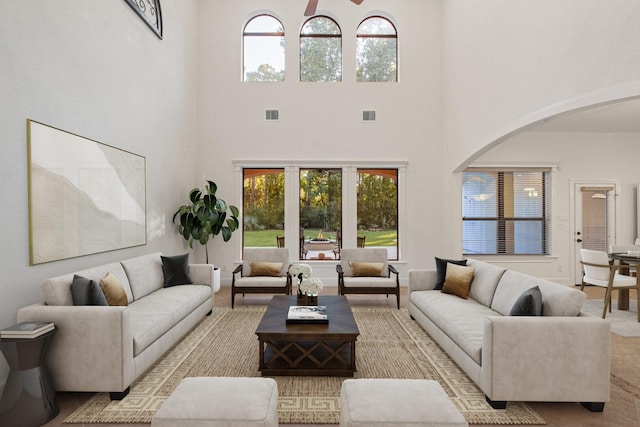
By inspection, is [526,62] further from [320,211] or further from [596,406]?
[320,211]

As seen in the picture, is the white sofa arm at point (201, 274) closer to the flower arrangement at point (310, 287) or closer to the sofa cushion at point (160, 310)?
the sofa cushion at point (160, 310)

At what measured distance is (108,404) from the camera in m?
2.69

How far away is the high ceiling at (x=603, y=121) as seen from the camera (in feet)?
17.1

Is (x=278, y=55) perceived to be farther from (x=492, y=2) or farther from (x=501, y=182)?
(x=501, y=182)

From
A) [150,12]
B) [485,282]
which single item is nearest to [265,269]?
[485,282]

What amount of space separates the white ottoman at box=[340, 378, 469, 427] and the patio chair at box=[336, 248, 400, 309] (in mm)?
3158

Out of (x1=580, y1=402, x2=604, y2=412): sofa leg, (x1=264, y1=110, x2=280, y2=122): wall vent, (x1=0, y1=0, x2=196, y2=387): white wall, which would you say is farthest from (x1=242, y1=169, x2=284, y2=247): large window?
(x1=580, y1=402, x2=604, y2=412): sofa leg

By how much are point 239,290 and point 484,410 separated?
141 inches

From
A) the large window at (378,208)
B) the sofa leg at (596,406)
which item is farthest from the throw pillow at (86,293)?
the large window at (378,208)

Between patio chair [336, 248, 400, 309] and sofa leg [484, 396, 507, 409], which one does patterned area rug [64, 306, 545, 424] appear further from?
patio chair [336, 248, 400, 309]

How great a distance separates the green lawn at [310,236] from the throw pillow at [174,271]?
2425mm

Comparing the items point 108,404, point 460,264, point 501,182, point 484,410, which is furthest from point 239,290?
point 501,182

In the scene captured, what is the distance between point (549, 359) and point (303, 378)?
191cm

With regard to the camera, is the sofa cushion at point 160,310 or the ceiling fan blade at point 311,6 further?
the ceiling fan blade at point 311,6
